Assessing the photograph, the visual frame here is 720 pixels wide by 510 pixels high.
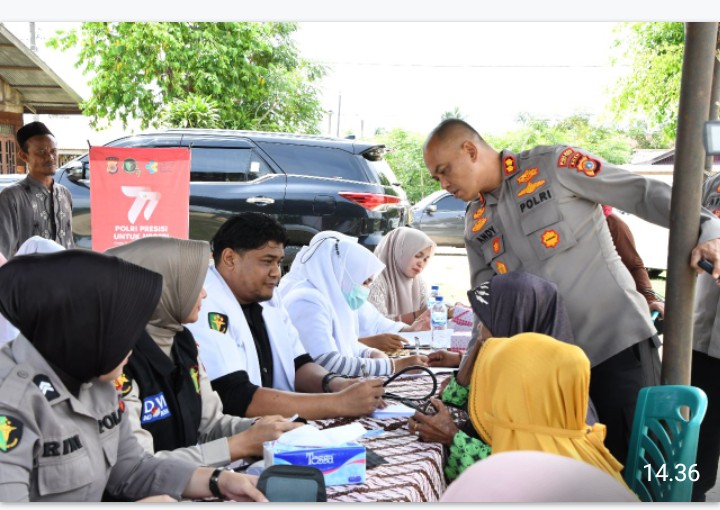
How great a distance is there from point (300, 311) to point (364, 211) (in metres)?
3.40

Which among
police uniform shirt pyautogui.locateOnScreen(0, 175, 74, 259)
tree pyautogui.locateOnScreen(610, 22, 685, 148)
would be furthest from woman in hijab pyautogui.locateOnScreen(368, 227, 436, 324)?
tree pyautogui.locateOnScreen(610, 22, 685, 148)

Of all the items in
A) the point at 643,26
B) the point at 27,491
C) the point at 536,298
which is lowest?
the point at 27,491

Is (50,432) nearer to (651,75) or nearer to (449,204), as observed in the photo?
(651,75)

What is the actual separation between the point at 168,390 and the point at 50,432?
0.56 m

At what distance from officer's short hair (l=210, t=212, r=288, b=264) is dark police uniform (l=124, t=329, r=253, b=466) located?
0.60m

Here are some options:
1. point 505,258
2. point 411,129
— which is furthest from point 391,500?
point 411,129

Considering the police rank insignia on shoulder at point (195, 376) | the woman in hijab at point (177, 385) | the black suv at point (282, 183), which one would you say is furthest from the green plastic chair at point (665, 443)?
the black suv at point (282, 183)

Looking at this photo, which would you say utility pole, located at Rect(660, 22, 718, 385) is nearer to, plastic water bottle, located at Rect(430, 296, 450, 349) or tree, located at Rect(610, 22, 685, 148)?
plastic water bottle, located at Rect(430, 296, 450, 349)

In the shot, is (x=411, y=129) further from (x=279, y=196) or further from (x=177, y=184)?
→ (x=177, y=184)

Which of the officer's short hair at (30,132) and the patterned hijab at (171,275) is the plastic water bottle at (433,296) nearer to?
the patterned hijab at (171,275)

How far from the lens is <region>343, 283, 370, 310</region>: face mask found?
11.9ft

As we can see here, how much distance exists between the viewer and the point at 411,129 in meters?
14.7

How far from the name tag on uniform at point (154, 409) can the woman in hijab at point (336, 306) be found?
1161 mm

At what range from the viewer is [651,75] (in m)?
7.68
